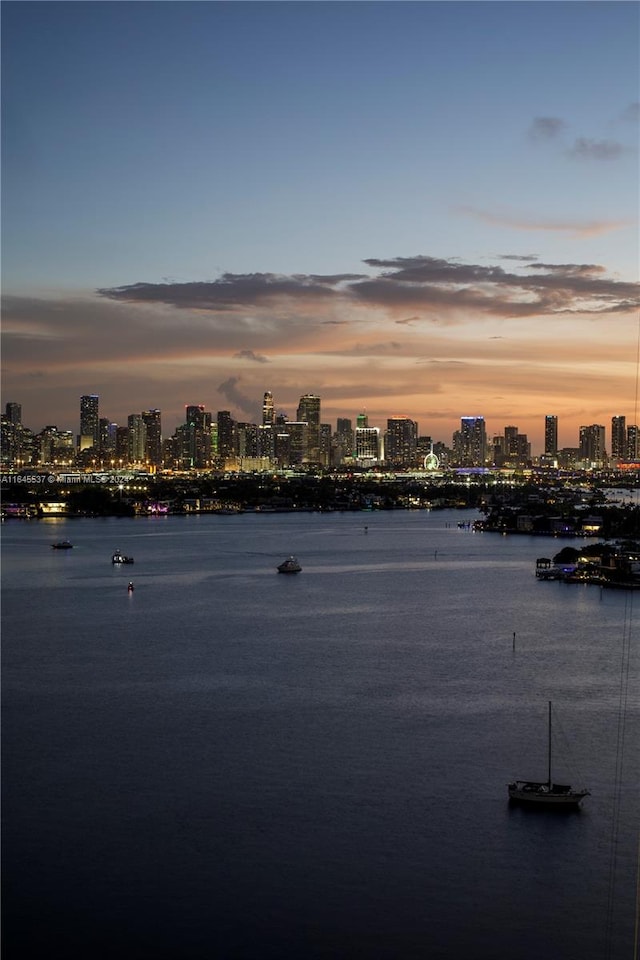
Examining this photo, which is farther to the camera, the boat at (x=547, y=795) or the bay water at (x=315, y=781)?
the boat at (x=547, y=795)

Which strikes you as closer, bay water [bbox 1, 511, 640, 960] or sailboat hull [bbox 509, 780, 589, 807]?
bay water [bbox 1, 511, 640, 960]

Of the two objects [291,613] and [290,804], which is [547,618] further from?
[290,804]

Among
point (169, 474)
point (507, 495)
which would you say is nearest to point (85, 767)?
point (507, 495)

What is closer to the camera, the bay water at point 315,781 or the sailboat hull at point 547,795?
the bay water at point 315,781

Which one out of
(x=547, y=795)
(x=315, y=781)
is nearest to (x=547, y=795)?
(x=547, y=795)

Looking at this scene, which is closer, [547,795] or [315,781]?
[547,795]

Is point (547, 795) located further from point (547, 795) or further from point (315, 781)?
point (315, 781)

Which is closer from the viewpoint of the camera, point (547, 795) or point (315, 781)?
point (547, 795)

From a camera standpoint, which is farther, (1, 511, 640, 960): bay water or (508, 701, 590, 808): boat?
(508, 701, 590, 808): boat
